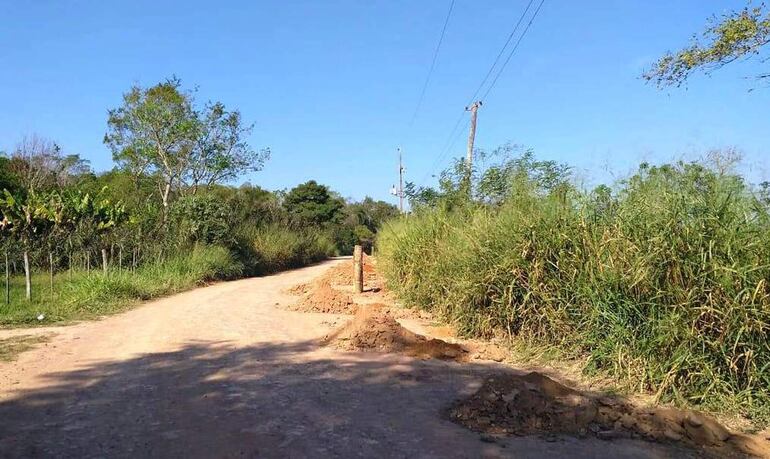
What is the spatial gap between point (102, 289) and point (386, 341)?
7.65 metres

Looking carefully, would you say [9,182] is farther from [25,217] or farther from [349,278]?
[349,278]

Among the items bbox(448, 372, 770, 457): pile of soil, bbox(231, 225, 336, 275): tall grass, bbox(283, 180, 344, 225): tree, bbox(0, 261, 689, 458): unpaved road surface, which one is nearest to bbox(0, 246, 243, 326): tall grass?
bbox(0, 261, 689, 458): unpaved road surface

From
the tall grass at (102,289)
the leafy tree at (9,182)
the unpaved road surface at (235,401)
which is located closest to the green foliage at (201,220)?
the tall grass at (102,289)

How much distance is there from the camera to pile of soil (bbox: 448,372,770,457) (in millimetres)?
4375

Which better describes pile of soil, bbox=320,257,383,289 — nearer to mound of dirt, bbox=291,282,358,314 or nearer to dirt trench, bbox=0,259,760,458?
mound of dirt, bbox=291,282,358,314

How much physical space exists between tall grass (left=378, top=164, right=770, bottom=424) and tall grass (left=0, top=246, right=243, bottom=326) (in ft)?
24.3

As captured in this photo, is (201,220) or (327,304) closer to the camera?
(327,304)

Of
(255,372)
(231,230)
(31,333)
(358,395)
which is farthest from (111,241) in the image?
(358,395)

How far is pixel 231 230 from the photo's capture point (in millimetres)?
21828

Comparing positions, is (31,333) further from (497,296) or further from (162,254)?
(162,254)

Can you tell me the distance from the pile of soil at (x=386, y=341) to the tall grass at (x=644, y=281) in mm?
947

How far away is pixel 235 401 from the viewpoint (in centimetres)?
532

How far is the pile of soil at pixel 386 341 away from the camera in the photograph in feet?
24.4

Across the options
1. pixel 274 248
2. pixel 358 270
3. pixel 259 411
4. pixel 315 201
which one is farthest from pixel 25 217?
pixel 315 201
